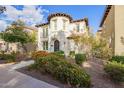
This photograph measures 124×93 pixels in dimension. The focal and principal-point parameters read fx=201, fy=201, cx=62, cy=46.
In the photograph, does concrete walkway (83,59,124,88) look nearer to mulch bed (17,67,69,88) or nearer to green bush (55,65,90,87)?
green bush (55,65,90,87)

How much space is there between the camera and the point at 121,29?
46.9 ft

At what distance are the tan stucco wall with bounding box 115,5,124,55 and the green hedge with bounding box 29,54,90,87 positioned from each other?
18.0ft

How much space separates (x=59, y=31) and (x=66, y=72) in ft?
44.0

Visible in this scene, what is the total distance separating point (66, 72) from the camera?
9.39 meters

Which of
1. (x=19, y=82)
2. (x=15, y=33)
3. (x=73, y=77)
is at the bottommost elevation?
(x=19, y=82)

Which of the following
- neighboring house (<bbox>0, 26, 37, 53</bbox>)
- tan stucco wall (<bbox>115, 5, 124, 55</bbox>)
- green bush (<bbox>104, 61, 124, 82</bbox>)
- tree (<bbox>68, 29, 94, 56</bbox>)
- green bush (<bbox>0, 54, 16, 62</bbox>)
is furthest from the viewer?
neighboring house (<bbox>0, 26, 37, 53</bbox>)

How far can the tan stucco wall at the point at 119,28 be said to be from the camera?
1423 cm

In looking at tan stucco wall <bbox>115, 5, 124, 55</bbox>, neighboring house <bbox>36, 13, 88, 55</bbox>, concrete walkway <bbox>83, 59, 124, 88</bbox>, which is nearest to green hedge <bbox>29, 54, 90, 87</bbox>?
concrete walkway <bbox>83, 59, 124, 88</bbox>

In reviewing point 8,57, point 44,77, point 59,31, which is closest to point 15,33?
point 8,57

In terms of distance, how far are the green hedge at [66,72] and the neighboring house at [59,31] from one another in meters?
10.1

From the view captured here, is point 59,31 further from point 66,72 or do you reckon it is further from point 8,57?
point 66,72

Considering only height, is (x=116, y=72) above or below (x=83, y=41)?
below

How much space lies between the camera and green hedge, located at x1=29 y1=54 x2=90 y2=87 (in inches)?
359
